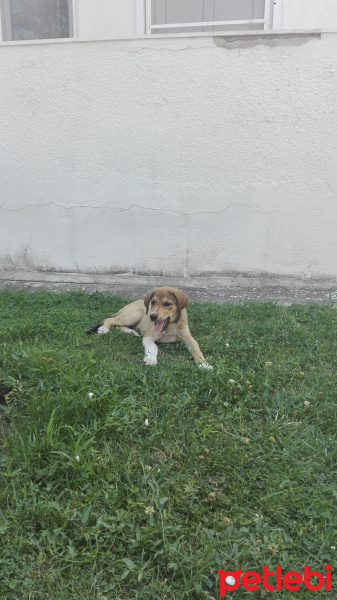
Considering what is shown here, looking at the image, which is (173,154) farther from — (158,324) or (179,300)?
(158,324)

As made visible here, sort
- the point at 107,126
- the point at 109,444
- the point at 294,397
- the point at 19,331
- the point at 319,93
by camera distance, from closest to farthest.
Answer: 1. the point at 109,444
2. the point at 294,397
3. the point at 19,331
4. the point at 319,93
5. the point at 107,126

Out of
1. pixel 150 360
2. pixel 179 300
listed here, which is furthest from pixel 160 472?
pixel 179 300

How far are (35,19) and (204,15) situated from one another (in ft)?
8.46

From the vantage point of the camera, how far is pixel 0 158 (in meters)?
7.12

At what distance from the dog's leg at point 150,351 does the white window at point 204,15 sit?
4.87 metres

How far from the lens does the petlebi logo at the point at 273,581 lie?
2.30 m

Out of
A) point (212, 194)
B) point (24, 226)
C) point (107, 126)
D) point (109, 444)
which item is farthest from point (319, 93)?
point (109, 444)

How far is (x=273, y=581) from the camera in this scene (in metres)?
2.35

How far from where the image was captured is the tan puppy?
4430 millimetres

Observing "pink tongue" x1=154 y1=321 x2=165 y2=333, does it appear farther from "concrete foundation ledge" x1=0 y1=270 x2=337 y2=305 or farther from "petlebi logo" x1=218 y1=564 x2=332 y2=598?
"petlebi logo" x1=218 y1=564 x2=332 y2=598

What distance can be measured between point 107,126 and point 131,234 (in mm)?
1474

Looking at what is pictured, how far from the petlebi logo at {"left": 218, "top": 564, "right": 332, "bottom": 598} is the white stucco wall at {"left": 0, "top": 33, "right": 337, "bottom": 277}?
488 centimetres

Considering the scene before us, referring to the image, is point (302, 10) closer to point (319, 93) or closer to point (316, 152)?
point (319, 93)

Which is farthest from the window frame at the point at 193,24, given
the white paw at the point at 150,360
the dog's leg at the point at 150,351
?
the white paw at the point at 150,360
